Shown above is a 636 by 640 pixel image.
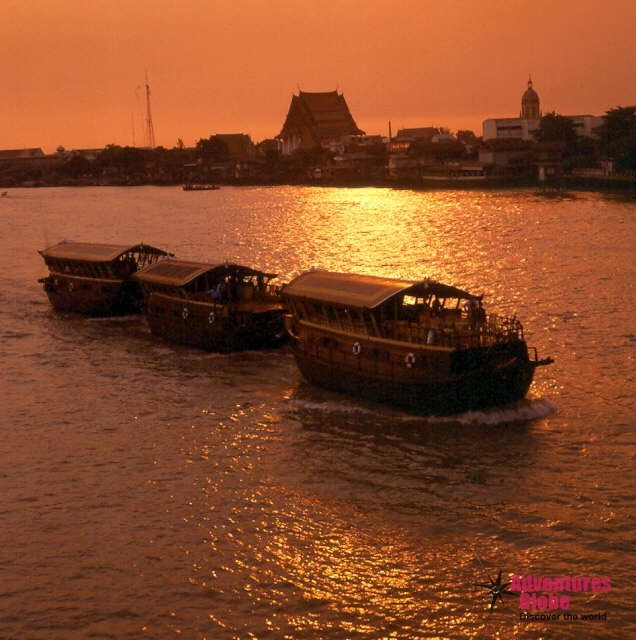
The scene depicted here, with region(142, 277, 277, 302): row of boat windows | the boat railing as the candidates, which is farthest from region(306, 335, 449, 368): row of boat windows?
region(142, 277, 277, 302): row of boat windows

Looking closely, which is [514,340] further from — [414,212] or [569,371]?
[414,212]

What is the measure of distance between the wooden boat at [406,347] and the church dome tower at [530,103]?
95.9 m

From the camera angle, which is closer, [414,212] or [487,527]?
[487,527]

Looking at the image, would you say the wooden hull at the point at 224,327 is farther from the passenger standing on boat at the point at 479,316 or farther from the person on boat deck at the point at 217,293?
the passenger standing on boat at the point at 479,316

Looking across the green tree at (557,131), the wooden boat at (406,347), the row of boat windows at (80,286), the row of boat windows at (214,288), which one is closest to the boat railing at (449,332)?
the wooden boat at (406,347)

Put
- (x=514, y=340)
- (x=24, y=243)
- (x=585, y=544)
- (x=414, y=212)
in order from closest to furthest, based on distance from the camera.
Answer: (x=585, y=544) → (x=514, y=340) → (x=24, y=243) → (x=414, y=212)

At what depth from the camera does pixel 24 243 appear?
58.7 metres

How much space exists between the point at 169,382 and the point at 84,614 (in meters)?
9.97

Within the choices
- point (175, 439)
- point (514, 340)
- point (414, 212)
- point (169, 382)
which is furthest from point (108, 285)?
point (414, 212)

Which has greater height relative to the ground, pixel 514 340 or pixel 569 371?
pixel 514 340

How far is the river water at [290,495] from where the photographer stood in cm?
1152

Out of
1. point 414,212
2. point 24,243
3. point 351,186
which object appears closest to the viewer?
point 24,243

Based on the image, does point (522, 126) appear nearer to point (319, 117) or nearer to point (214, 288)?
point (319, 117)

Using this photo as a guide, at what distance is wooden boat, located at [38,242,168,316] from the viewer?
29422 millimetres
